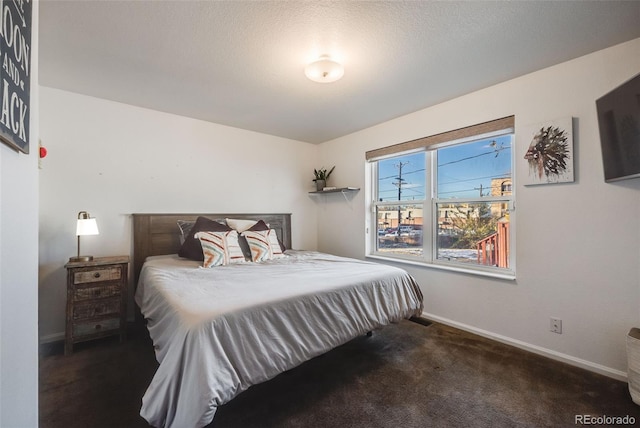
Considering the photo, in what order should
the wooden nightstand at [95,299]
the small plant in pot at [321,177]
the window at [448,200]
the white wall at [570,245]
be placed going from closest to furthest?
the white wall at [570,245], the wooden nightstand at [95,299], the window at [448,200], the small plant in pot at [321,177]

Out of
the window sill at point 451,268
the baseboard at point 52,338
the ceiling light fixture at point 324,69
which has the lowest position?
the baseboard at point 52,338

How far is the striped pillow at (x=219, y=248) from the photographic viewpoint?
8.25 feet

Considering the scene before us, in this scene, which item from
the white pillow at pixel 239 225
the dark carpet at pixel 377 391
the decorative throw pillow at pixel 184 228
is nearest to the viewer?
the dark carpet at pixel 377 391

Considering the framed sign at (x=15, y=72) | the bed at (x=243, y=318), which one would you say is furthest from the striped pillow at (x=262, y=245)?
the framed sign at (x=15, y=72)

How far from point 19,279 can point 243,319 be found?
841 mm

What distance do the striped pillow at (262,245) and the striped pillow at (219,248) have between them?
15 centimetres

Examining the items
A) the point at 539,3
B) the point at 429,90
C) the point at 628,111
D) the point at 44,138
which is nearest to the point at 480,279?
the point at 628,111

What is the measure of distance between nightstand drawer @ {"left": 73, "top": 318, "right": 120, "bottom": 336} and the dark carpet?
0.14m

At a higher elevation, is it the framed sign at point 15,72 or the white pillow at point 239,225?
the framed sign at point 15,72

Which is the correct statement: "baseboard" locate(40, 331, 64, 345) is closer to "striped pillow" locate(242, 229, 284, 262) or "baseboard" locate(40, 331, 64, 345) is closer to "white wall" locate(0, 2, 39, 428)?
"striped pillow" locate(242, 229, 284, 262)

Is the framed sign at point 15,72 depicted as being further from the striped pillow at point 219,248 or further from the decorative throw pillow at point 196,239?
the decorative throw pillow at point 196,239

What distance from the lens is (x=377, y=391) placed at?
5.76 feet

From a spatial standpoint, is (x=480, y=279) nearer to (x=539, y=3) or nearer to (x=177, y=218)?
(x=539, y=3)

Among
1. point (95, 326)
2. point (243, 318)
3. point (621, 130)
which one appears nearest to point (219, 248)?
point (95, 326)
